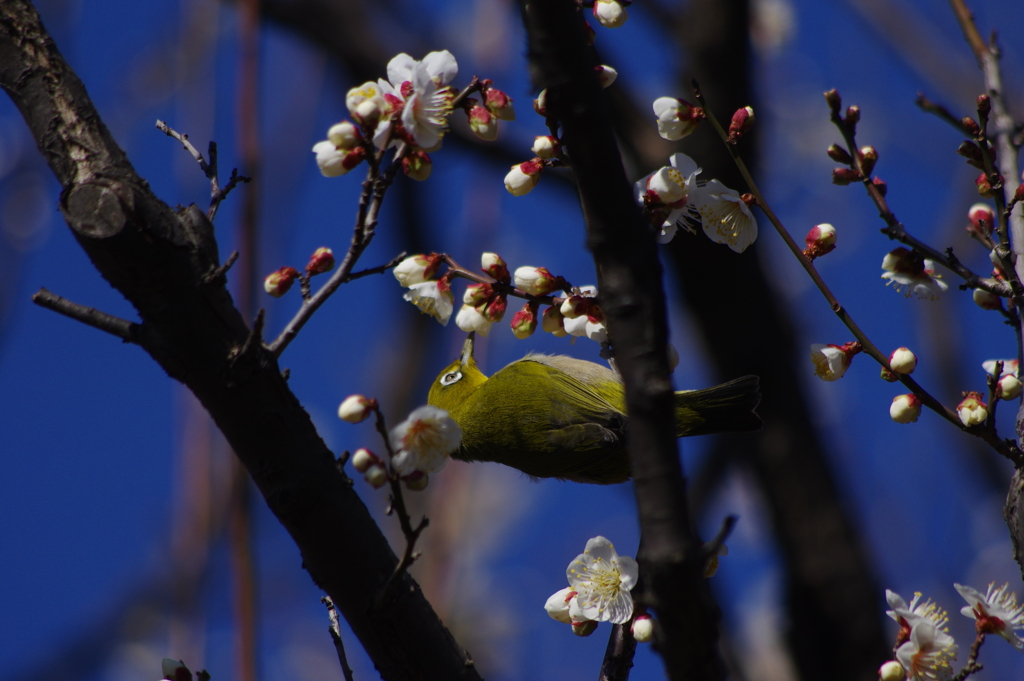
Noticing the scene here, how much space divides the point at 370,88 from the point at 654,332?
0.98m

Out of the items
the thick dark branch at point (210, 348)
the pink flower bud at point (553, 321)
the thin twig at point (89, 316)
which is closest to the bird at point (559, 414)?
the pink flower bud at point (553, 321)

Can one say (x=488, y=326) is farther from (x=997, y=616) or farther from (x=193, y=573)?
(x=193, y=573)

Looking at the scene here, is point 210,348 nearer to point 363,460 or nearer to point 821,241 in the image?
point 363,460

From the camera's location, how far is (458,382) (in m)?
3.84

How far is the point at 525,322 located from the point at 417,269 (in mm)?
325

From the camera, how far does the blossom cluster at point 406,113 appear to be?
182 cm

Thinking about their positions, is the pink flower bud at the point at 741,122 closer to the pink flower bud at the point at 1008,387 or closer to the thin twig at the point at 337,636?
→ the pink flower bud at the point at 1008,387

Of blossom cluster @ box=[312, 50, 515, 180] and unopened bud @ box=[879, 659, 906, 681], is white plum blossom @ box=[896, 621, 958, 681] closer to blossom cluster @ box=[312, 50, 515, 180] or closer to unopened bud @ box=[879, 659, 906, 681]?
unopened bud @ box=[879, 659, 906, 681]

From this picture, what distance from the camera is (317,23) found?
6.61m

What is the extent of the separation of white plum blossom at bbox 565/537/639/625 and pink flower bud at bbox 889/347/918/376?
0.76 metres

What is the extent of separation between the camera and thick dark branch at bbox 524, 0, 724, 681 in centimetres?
126

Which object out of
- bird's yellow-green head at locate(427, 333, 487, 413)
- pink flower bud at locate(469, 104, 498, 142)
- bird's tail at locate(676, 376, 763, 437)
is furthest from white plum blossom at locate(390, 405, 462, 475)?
bird's yellow-green head at locate(427, 333, 487, 413)

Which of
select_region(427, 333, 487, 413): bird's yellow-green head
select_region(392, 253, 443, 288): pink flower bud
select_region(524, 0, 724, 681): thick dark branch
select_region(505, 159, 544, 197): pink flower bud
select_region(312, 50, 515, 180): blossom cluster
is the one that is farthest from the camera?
select_region(427, 333, 487, 413): bird's yellow-green head

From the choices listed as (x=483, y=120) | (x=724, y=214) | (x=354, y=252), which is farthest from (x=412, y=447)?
(x=724, y=214)
